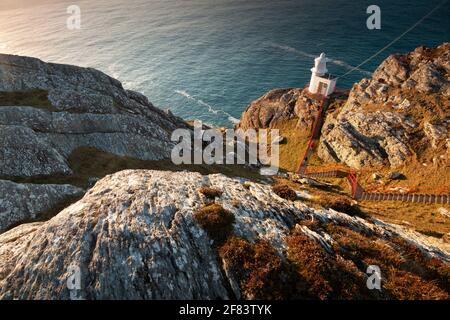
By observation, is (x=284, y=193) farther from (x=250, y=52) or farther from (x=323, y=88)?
(x=250, y=52)

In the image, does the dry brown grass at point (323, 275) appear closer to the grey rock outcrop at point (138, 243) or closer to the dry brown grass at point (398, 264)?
the grey rock outcrop at point (138, 243)

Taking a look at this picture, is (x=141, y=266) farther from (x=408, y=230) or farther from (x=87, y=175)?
(x=408, y=230)

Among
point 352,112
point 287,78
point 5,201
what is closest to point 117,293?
point 5,201

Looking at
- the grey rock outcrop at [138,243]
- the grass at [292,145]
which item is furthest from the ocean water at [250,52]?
the grey rock outcrop at [138,243]

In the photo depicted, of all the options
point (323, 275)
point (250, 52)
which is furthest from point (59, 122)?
point (250, 52)

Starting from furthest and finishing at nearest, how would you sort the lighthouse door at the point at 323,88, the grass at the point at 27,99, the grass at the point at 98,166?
1. the lighthouse door at the point at 323,88
2. the grass at the point at 27,99
3. the grass at the point at 98,166
